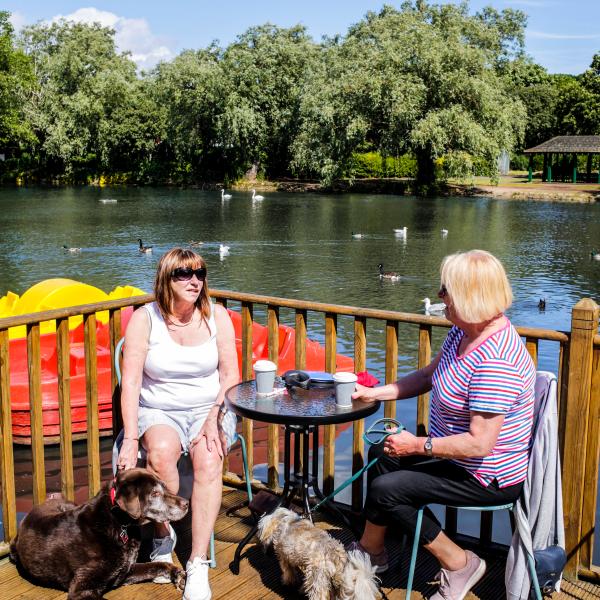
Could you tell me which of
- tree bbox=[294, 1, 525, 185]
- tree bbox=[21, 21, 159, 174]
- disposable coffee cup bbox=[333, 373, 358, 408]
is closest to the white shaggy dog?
disposable coffee cup bbox=[333, 373, 358, 408]

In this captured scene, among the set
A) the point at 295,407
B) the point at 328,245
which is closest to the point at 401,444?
the point at 295,407

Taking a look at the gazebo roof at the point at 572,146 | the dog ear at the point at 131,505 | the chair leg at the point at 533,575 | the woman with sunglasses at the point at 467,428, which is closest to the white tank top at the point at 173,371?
the dog ear at the point at 131,505

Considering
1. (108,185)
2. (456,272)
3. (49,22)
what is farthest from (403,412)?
(49,22)

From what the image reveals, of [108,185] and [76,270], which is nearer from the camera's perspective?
[76,270]

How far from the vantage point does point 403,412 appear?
10.0 m

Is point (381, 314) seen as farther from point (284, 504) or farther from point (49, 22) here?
point (49, 22)

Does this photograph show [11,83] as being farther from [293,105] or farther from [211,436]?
[211,436]

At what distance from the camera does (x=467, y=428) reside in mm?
3018

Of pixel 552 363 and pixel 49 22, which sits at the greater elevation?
pixel 49 22

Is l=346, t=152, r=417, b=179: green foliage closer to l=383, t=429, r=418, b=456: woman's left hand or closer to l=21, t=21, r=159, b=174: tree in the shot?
l=21, t=21, r=159, b=174: tree

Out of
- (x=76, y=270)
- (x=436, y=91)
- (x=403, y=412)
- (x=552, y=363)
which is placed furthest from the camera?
(x=436, y=91)

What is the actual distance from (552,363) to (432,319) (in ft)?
33.1

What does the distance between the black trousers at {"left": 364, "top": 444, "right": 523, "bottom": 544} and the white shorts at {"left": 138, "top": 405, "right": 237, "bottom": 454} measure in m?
0.84

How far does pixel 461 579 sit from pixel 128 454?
60.3 inches
